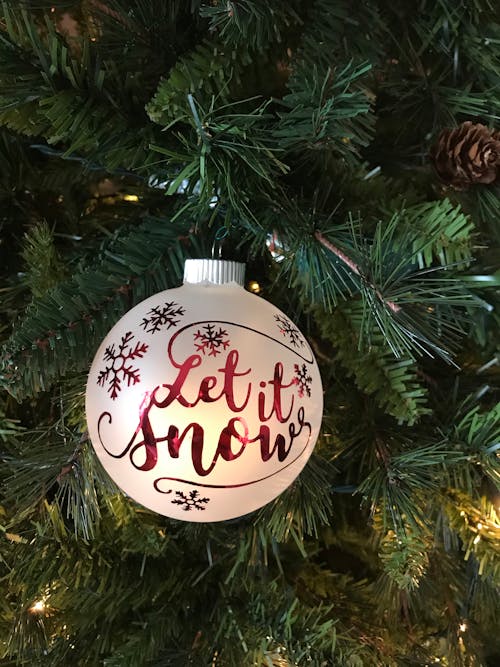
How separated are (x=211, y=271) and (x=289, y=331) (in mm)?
76

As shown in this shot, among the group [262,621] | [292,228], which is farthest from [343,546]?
[292,228]

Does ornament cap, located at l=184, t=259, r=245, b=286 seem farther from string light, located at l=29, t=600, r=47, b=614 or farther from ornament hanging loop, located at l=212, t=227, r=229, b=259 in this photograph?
string light, located at l=29, t=600, r=47, b=614

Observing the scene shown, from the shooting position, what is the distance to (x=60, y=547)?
1.70ft

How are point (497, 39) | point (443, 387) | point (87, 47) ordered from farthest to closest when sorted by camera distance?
point (443, 387) → point (497, 39) → point (87, 47)

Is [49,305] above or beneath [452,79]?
beneath

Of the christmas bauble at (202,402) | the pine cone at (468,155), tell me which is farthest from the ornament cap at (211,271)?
the pine cone at (468,155)

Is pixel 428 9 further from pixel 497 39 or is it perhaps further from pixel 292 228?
pixel 292 228

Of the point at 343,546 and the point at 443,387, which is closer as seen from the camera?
the point at 443,387

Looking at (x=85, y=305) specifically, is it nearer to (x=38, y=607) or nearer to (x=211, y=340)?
(x=211, y=340)

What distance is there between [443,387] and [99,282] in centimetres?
37

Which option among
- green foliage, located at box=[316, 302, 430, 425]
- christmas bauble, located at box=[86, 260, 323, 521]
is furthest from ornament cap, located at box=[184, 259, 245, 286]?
green foliage, located at box=[316, 302, 430, 425]

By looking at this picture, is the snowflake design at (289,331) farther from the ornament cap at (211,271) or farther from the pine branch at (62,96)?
the pine branch at (62,96)

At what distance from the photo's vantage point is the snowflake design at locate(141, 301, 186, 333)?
0.38 metres

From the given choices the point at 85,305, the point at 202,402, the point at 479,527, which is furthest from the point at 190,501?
the point at 479,527
